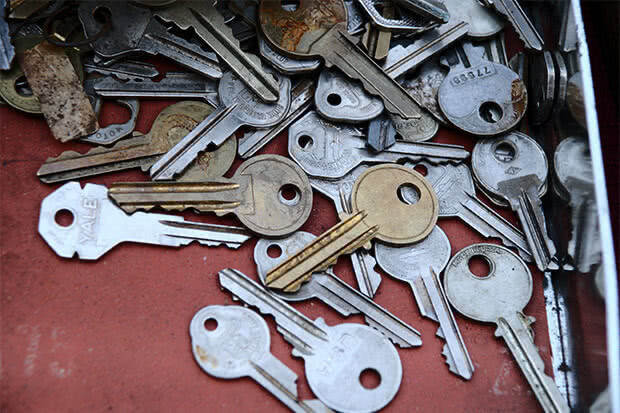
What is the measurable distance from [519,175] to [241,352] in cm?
95

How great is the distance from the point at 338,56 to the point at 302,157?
32 centimetres

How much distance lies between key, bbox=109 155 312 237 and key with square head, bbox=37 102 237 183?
0.06 meters

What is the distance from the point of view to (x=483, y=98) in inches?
79.7

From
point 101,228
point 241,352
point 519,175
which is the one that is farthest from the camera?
point 519,175

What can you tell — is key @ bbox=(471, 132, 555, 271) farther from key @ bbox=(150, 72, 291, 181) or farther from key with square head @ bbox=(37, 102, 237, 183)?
key with square head @ bbox=(37, 102, 237, 183)

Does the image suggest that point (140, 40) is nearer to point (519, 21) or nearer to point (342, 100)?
point (342, 100)

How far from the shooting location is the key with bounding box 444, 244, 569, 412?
1.73 m

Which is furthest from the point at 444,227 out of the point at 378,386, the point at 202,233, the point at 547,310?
the point at 202,233

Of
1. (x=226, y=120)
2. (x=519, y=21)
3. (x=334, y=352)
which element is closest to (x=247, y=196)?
(x=226, y=120)

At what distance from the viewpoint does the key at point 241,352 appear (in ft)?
5.34

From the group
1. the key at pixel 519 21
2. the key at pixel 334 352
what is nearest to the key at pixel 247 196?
the key at pixel 334 352

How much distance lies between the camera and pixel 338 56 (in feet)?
6.45

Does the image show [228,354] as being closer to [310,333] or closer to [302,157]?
[310,333]

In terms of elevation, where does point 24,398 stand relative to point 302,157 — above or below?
below
